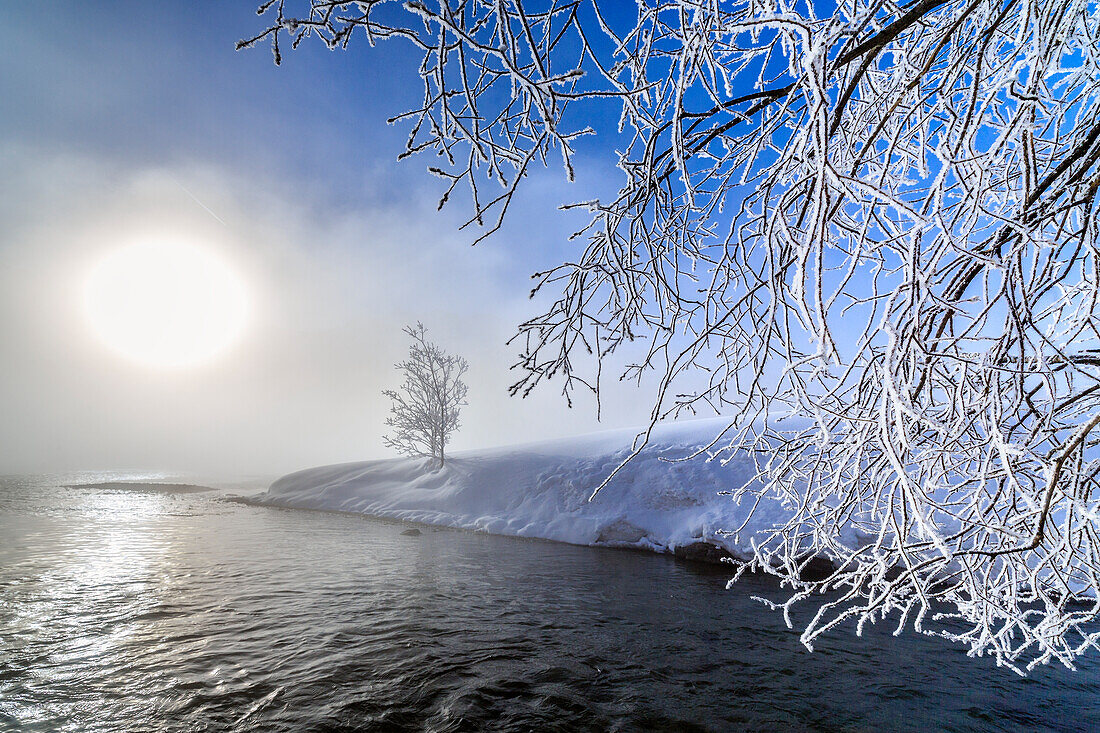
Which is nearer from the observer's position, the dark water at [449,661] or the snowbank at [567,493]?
the dark water at [449,661]

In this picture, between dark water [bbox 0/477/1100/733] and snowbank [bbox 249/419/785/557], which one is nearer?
dark water [bbox 0/477/1100/733]

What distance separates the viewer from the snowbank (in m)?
14.1

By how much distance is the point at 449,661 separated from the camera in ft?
17.6

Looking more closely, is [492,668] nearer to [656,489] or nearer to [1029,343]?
[1029,343]

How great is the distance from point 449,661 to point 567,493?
483 inches

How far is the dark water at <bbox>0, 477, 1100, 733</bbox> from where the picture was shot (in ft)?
14.0

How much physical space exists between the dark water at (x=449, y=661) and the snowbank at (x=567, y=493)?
14.3 ft

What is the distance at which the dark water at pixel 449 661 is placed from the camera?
427 centimetres

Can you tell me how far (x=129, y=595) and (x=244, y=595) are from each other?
67.1 inches

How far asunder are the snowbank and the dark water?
4.35 m

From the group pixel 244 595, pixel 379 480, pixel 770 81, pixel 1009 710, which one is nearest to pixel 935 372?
pixel 770 81

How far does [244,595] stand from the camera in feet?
25.1

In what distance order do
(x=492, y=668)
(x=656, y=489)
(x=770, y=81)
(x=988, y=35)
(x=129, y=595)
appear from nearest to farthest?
(x=988, y=35) → (x=770, y=81) → (x=492, y=668) → (x=129, y=595) → (x=656, y=489)

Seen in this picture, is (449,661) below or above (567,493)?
below
